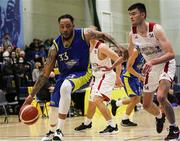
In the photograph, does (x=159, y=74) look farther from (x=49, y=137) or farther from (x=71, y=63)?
(x=49, y=137)

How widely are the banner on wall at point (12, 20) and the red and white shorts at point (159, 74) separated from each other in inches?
540

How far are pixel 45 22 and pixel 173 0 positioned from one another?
7765 millimetres

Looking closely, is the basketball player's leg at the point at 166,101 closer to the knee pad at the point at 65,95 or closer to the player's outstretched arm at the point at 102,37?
the player's outstretched arm at the point at 102,37

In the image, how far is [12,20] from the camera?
67.4 feet

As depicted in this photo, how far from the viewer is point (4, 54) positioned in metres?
17.1

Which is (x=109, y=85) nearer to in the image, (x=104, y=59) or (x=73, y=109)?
(x=104, y=59)

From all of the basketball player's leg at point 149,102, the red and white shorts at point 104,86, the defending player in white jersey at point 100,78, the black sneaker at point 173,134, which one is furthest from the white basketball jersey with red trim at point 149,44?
the red and white shorts at point 104,86

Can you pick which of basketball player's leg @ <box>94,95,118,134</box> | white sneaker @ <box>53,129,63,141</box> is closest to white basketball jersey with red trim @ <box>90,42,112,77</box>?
basketball player's leg @ <box>94,95,118,134</box>

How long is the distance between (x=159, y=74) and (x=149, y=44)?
0.49 m

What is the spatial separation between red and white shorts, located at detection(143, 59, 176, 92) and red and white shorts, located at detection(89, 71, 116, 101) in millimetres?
2268

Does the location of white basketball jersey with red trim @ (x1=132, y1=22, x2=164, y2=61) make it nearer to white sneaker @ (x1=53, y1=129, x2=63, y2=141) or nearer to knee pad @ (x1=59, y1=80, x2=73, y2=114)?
knee pad @ (x1=59, y1=80, x2=73, y2=114)

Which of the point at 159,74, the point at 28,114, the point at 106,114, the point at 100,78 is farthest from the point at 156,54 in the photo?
the point at 100,78

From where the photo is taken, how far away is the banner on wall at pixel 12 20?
2006 cm

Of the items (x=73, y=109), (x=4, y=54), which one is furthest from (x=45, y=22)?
(x=73, y=109)
